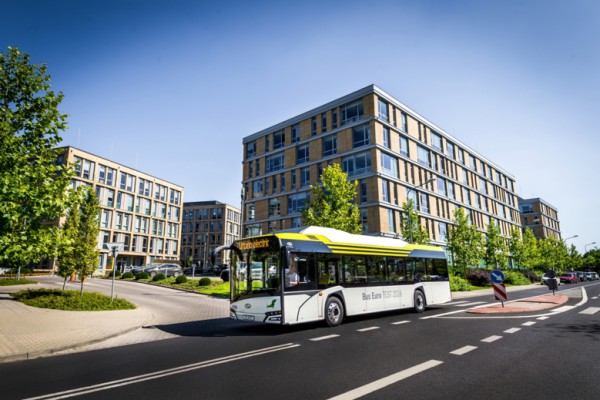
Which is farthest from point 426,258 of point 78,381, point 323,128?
point 323,128

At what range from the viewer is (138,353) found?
7453mm

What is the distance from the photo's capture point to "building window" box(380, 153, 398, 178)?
→ 39.5m

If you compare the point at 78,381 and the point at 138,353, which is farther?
the point at 138,353

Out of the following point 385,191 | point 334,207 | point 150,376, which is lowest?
point 150,376

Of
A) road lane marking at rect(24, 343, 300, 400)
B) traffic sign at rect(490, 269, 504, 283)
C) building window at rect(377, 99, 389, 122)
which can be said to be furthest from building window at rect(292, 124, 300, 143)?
road lane marking at rect(24, 343, 300, 400)

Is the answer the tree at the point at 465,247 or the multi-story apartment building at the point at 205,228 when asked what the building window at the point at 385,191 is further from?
the multi-story apartment building at the point at 205,228

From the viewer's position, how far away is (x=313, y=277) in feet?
33.9

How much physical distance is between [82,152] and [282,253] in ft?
182

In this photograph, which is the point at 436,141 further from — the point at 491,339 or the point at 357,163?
the point at 491,339

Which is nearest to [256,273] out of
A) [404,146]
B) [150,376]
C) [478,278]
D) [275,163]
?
[150,376]

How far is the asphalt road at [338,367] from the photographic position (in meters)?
4.66

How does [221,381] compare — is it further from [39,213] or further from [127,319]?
[39,213]

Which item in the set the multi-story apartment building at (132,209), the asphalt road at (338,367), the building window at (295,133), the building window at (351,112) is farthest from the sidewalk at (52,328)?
the multi-story apartment building at (132,209)

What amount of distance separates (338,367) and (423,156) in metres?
45.4
